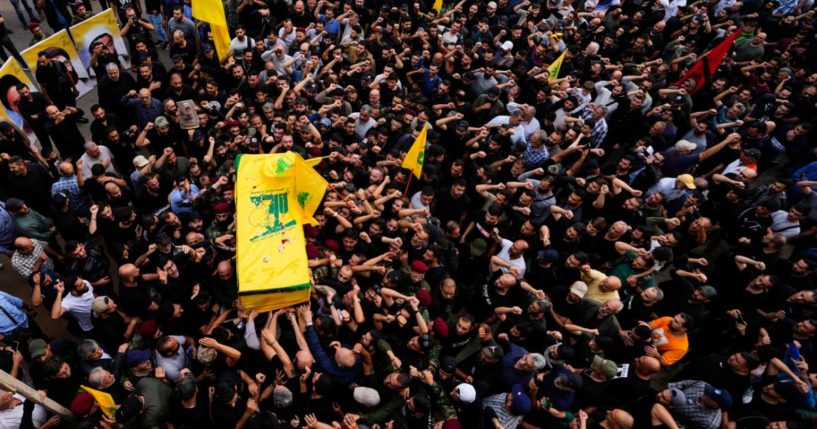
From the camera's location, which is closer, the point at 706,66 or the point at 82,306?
the point at 82,306

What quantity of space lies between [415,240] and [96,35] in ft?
24.7

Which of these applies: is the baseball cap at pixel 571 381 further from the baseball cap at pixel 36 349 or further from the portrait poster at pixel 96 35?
the portrait poster at pixel 96 35

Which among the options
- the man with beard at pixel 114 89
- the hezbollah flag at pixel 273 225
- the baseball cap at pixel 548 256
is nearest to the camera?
the hezbollah flag at pixel 273 225

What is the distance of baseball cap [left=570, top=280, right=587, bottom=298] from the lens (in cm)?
554

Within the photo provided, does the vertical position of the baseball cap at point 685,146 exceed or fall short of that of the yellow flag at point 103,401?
it falls short

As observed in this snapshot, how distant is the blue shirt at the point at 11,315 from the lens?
485cm

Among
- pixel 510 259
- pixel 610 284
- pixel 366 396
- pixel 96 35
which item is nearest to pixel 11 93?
pixel 96 35

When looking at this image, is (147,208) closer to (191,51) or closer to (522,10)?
A: (191,51)

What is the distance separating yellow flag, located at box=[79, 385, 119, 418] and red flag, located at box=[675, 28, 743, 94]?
37.5ft

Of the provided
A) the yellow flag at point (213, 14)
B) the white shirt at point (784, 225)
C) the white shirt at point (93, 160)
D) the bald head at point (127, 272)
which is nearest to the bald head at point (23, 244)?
the bald head at point (127, 272)

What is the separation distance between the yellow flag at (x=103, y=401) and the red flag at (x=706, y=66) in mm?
11422

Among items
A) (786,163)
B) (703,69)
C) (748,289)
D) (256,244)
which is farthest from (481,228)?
(786,163)

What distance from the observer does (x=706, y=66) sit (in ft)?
31.9

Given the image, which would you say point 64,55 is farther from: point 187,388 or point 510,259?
point 510,259
